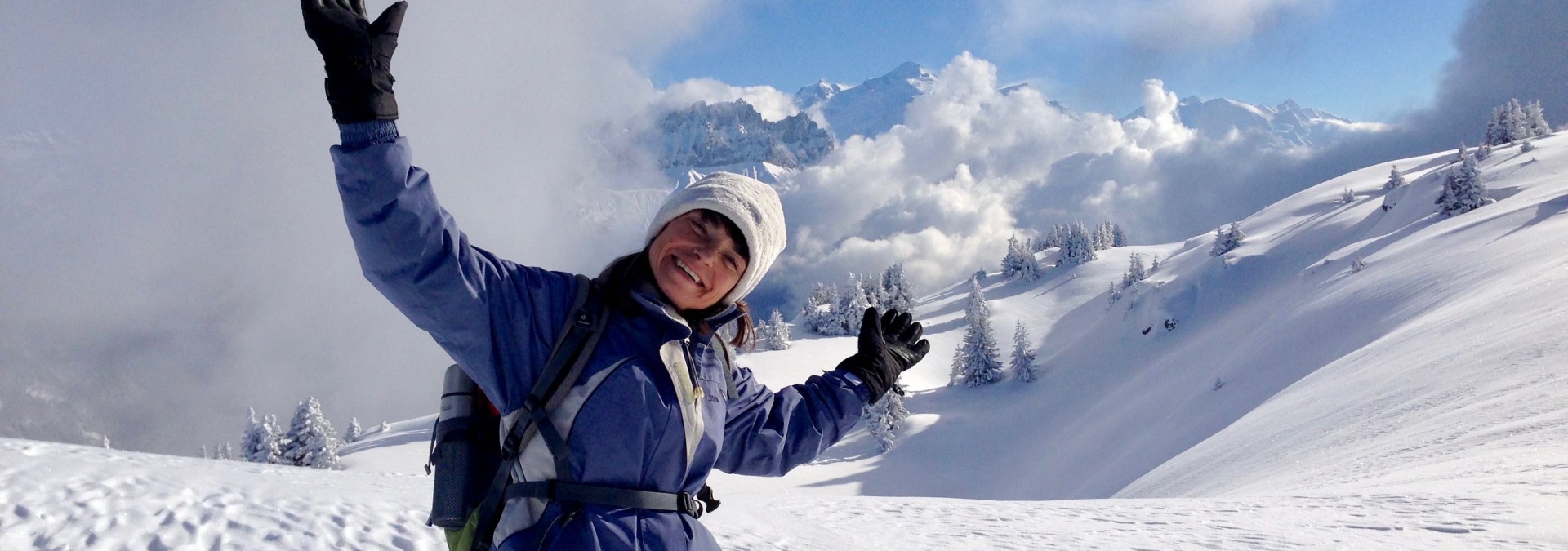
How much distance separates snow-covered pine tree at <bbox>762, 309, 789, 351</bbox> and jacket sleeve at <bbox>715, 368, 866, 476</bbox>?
51.5 metres

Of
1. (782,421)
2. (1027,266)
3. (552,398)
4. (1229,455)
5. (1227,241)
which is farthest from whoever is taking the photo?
(1027,266)

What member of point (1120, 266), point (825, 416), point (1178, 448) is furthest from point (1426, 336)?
point (1120, 266)

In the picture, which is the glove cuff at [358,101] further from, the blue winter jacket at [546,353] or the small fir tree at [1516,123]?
the small fir tree at [1516,123]

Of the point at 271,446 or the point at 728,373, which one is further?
the point at 271,446

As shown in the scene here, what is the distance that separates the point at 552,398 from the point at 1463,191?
172 feet

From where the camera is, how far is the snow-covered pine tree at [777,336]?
55.7 metres

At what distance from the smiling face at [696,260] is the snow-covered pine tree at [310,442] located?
3483 centimetres

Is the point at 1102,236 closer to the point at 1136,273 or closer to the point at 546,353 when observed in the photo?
the point at 1136,273

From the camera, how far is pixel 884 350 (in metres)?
3.66

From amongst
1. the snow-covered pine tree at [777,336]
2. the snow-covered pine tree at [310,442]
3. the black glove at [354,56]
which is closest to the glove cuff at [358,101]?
the black glove at [354,56]

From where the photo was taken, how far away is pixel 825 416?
3316 mm

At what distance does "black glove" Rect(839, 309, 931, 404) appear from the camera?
11.6ft

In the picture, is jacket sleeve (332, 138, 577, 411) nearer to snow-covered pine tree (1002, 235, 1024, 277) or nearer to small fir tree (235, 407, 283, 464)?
small fir tree (235, 407, 283, 464)

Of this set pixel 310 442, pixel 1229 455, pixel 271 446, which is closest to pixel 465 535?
pixel 1229 455
